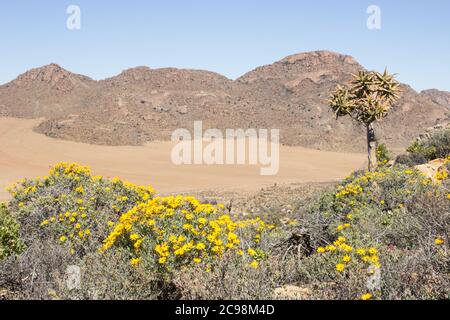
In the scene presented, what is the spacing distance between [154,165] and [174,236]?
29759 mm

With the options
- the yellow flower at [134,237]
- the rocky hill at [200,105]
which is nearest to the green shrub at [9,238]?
the yellow flower at [134,237]

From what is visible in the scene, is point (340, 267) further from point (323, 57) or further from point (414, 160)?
point (323, 57)

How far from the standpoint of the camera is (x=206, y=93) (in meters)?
68.3

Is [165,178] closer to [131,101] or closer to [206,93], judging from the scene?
[131,101]

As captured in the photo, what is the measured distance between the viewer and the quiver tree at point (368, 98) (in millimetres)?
17312

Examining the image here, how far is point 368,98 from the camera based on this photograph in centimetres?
1733

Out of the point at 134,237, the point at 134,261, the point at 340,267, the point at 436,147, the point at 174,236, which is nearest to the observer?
the point at 340,267

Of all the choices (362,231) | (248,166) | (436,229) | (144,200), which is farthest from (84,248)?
(248,166)

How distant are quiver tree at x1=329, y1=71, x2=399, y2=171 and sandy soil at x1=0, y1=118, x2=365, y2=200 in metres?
8.30

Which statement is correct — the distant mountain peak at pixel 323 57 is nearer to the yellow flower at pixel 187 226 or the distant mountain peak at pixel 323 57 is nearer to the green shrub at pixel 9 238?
the green shrub at pixel 9 238

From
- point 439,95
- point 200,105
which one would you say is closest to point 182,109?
point 200,105

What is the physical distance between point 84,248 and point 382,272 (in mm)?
4501

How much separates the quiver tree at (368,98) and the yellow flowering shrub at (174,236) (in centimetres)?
1299

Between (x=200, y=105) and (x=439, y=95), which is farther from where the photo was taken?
(x=439, y=95)
